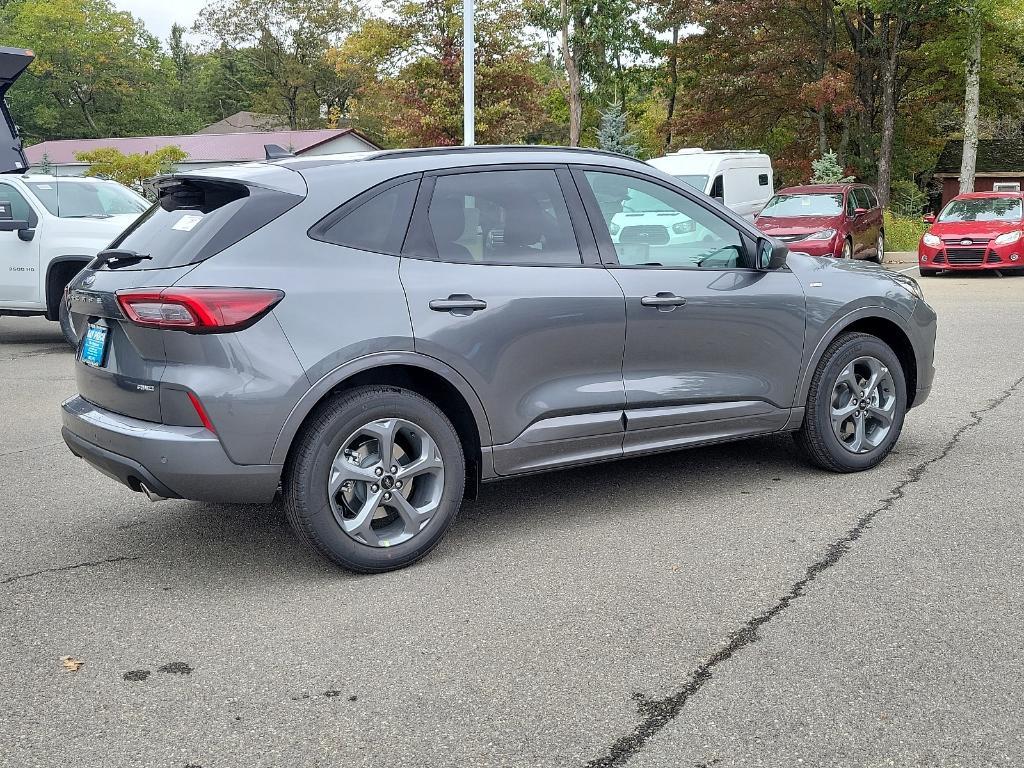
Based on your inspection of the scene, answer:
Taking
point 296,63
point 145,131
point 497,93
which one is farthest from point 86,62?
point 497,93

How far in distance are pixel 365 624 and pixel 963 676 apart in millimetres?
2007

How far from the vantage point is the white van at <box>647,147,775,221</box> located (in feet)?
70.0

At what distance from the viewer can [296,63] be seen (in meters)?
71.5

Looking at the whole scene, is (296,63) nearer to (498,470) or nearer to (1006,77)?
(1006,77)

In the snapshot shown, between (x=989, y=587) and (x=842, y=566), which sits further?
(x=842, y=566)

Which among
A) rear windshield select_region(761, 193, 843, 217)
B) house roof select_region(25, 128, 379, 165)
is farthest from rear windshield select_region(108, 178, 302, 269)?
house roof select_region(25, 128, 379, 165)

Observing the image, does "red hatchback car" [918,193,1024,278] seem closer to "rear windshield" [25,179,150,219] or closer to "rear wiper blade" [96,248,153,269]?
"rear windshield" [25,179,150,219]

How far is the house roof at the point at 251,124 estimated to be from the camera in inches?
3004

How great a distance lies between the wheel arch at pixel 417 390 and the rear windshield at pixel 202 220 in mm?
675

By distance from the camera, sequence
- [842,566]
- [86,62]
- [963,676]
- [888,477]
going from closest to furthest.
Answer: [963,676] < [842,566] < [888,477] < [86,62]

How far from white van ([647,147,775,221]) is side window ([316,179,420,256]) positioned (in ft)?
54.2

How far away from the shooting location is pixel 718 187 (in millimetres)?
21641

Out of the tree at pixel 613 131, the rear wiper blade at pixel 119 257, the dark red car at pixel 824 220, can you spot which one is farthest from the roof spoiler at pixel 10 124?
the tree at pixel 613 131

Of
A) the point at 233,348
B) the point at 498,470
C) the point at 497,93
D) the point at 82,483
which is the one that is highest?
the point at 497,93
